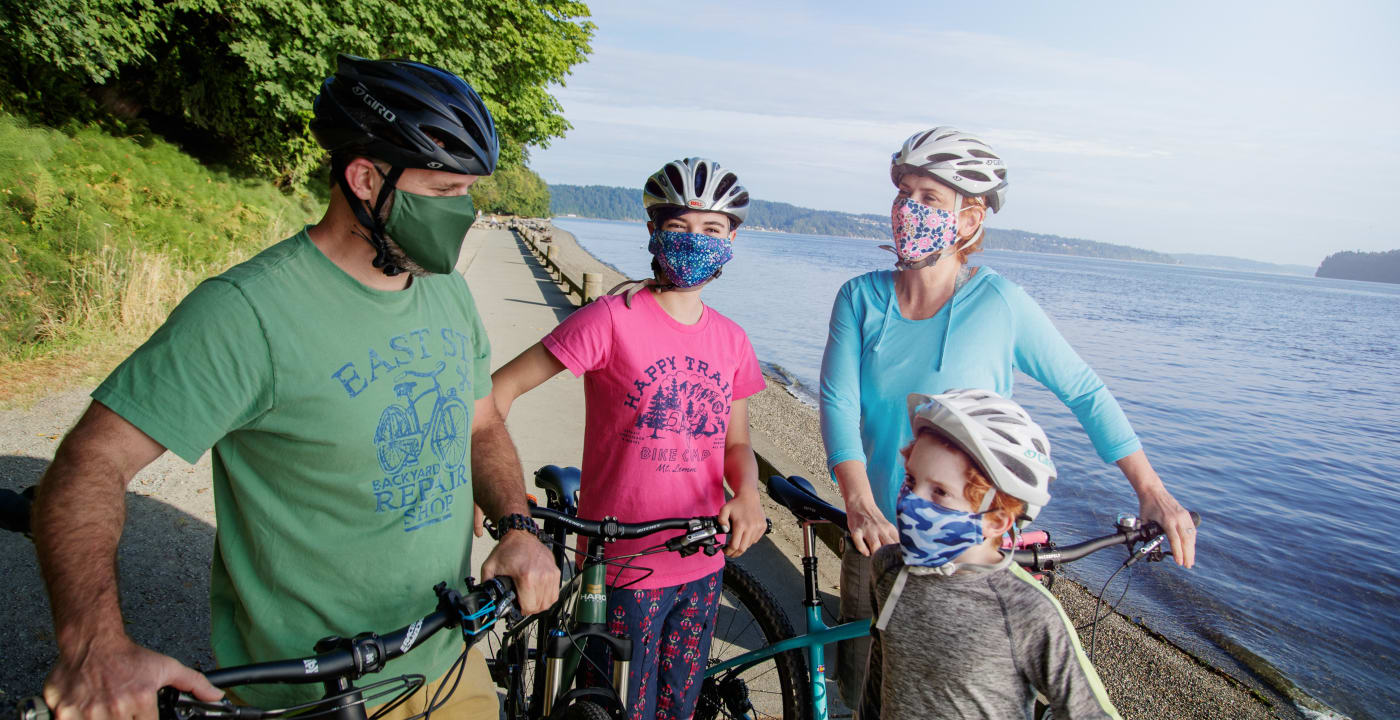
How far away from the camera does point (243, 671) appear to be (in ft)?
4.38

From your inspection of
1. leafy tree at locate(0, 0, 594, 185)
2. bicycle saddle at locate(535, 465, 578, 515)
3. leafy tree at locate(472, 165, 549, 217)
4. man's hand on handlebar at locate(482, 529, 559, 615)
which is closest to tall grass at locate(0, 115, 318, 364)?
leafy tree at locate(0, 0, 594, 185)

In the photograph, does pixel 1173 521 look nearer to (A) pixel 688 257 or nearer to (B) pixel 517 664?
(A) pixel 688 257

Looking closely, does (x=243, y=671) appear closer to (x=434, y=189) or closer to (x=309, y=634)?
(x=309, y=634)

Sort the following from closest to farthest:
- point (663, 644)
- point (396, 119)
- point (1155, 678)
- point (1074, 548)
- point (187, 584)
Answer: point (396, 119), point (1074, 548), point (663, 644), point (187, 584), point (1155, 678)

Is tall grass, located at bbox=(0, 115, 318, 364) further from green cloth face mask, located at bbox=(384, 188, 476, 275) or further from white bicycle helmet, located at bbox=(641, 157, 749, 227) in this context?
green cloth face mask, located at bbox=(384, 188, 476, 275)

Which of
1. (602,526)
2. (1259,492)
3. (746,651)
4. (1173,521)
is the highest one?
(1173,521)

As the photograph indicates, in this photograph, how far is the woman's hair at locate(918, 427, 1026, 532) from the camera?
1902 millimetres

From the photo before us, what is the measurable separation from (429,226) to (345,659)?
987 mm

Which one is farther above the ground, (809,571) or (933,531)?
(933,531)

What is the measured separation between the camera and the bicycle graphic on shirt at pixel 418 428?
6.07 feet

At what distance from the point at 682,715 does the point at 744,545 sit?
83 centimetres

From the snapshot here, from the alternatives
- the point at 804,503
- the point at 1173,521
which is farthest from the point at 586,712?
the point at 1173,521

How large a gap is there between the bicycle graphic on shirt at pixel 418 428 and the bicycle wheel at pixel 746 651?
157cm

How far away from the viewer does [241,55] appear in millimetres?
16312
